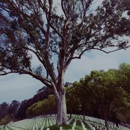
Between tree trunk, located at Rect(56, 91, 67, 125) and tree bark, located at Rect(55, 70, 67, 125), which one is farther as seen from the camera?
tree bark, located at Rect(55, 70, 67, 125)

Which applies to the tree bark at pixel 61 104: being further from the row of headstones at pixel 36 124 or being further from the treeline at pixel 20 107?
the treeline at pixel 20 107

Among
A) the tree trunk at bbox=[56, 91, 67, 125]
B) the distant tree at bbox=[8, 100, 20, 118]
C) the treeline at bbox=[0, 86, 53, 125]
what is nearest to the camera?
the tree trunk at bbox=[56, 91, 67, 125]

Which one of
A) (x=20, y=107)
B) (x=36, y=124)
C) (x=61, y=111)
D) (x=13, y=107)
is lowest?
(x=61, y=111)

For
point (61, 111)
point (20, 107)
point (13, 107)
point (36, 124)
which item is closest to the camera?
point (61, 111)

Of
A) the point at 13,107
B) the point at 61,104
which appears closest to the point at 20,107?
the point at 13,107

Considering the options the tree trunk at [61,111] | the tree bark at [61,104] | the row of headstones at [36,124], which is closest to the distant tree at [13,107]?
the row of headstones at [36,124]

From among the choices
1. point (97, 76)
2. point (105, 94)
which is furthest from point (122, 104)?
point (97, 76)

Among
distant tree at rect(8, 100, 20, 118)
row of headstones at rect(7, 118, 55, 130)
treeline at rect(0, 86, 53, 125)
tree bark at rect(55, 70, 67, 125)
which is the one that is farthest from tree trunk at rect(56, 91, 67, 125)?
distant tree at rect(8, 100, 20, 118)

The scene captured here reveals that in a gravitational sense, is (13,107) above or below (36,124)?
above

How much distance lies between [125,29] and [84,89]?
13.4 m

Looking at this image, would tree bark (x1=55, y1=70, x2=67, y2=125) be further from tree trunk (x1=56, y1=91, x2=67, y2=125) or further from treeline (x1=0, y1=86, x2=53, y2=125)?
treeline (x1=0, y1=86, x2=53, y2=125)

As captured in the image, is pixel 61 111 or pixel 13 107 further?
pixel 13 107

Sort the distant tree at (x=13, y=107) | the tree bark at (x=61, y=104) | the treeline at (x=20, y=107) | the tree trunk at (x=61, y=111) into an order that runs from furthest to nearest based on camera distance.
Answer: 1. the distant tree at (x=13, y=107)
2. the treeline at (x=20, y=107)
3. the tree bark at (x=61, y=104)
4. the tree trunk at (x=61, y=111)

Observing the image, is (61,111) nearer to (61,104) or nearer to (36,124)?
(61,104)
